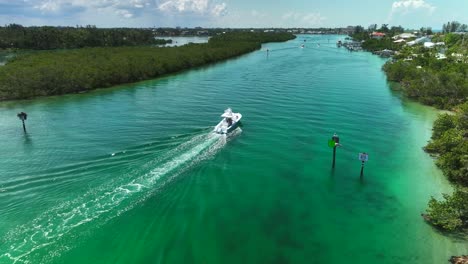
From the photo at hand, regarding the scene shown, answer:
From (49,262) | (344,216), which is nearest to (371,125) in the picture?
(344,216)

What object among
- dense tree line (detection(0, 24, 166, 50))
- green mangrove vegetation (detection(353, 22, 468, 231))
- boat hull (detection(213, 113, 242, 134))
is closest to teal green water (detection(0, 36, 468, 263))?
boat hull (detection(213, 113, 242, 134))

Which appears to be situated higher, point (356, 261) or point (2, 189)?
point (2, 189)

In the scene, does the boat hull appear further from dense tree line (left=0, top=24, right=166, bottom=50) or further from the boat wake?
dense tree line (left=0, top=24, right=166, bottom=50)

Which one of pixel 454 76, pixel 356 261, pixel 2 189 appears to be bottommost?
pixel 356 261

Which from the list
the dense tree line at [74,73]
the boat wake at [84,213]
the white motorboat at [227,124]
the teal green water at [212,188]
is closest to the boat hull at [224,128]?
the white motorboat at [227,124]

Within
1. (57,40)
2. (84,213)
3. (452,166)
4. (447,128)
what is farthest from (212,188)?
(57,40)

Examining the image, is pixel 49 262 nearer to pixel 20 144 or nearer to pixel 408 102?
pixel 20 144
